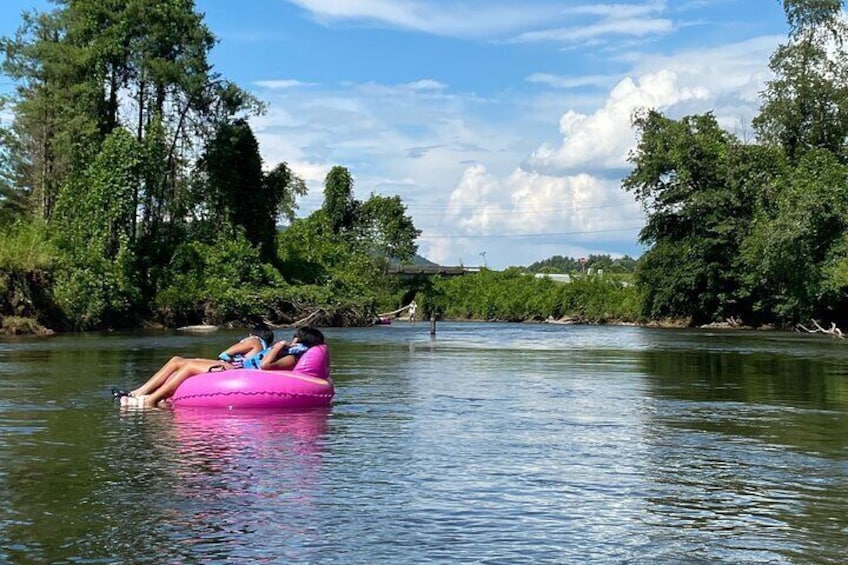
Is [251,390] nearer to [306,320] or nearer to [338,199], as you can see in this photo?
[306,320]

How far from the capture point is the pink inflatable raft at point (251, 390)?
50.5ft

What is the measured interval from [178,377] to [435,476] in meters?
6.93

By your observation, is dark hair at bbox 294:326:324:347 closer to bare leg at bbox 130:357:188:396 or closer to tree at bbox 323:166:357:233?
bare leg at bbox 130:357:188:396

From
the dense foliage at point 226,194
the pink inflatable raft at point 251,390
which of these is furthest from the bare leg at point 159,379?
the dense foliage at point 226,194

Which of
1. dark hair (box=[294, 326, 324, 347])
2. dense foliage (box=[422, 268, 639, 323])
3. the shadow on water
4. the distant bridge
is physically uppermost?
the distant bridge

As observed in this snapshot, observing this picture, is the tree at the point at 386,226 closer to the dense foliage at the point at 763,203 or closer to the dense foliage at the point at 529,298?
the dense foliage at the point at 529,298

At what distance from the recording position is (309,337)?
15922mm

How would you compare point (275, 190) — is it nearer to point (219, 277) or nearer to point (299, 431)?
point (219, 277)

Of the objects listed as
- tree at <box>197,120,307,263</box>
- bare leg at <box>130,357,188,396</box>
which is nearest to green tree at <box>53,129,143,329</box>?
tree at <box>197,120,307,263</box>

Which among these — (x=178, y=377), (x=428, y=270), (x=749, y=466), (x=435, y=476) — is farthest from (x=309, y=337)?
(x=428, y=270)

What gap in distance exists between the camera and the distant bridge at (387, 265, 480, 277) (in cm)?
10794

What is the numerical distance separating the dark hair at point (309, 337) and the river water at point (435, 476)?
3.87 ft

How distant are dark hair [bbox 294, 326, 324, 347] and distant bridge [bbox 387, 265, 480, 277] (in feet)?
292

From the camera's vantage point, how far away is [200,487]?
31.9 ft
